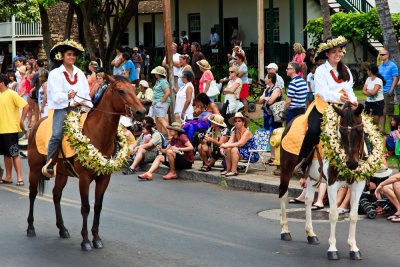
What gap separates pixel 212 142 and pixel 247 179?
63.2 inches

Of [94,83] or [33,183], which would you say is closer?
[33,183]

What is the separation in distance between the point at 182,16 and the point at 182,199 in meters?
31.5

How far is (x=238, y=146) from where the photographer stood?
1803cm

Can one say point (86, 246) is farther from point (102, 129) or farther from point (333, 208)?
point (333, 208)

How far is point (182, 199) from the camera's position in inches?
642

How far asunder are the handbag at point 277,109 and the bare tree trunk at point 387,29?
2742mm

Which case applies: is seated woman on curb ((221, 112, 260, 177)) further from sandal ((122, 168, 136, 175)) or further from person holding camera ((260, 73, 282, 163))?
sandal ((122, 168, 136, 175))

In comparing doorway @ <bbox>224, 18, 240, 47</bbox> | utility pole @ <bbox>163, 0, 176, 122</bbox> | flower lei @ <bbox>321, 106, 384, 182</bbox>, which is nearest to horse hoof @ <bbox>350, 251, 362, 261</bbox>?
flower lei @ <bbox>321, 106, 384, 182</bbox>

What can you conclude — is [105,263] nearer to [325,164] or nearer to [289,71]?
[325,164]

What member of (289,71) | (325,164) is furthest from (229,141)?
(325,164)

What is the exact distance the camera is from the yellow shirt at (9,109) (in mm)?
18203

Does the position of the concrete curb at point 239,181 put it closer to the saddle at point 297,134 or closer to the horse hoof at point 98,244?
the saddle at point 297,134

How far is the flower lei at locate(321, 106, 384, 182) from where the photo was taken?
37.0ft

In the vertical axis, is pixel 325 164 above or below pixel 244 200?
above
